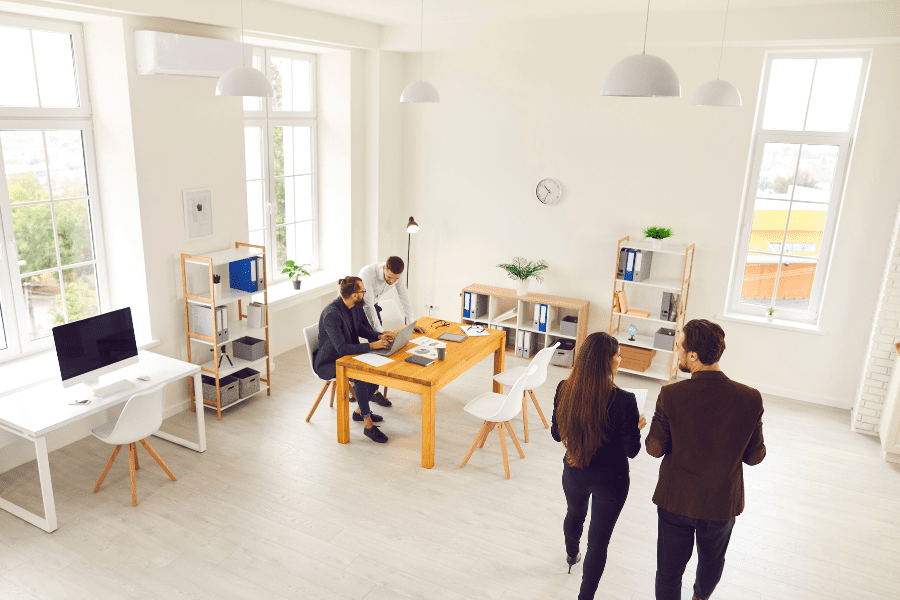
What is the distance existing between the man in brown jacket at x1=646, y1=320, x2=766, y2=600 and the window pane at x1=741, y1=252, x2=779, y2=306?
4.01 m

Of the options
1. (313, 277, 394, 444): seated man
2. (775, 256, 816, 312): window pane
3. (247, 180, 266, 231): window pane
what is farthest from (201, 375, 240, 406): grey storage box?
(775, 256, 816, 312): window pane

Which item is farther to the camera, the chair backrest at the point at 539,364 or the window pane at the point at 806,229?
the window pane at the point at 806,229

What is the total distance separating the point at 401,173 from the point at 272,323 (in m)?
2.44

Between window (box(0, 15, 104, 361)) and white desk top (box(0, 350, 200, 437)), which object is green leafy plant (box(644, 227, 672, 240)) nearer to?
white desk top (box(0, 350, 200, 437))

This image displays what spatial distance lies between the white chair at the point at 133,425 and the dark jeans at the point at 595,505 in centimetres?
272

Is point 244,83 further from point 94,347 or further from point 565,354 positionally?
point 565,354

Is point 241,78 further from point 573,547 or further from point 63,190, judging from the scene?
point 573,547

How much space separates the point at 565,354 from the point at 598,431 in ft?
13.4

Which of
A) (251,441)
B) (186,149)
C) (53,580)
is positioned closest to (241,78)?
(186,149)

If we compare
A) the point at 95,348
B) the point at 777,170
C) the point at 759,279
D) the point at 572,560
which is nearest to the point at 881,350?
the point at 759,279

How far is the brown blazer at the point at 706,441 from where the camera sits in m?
2.60

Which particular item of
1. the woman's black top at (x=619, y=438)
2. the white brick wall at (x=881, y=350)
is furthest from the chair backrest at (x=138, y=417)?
the white brick wall at (x=881, y=350)

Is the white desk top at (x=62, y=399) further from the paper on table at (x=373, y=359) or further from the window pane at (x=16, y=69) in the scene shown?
the window pane at (x=16, y=69)

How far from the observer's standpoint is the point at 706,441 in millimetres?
2648
